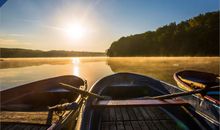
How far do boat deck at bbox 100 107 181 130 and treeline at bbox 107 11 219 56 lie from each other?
261ft

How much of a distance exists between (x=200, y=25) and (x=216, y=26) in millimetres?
8830

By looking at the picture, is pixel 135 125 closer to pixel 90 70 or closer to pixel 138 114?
pixel 138 114

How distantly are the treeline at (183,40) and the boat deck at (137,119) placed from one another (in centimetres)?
7945

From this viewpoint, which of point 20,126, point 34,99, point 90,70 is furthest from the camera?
point 90,70

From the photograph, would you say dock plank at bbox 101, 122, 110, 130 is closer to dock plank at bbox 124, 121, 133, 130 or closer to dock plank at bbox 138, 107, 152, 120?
dock plank at bbox 124, 121, 133, 130

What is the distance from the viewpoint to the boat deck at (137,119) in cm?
528

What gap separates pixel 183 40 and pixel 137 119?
94.9 meters

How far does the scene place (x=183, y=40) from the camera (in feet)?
303

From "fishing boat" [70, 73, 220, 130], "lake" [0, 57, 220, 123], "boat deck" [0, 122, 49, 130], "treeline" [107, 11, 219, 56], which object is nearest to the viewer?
"fishing boat" [70, 73, 220, 130]

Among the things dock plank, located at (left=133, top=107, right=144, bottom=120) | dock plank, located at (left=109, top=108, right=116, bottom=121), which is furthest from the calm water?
dock plank, located at (left=133, top=107, right=144, bottom=120)

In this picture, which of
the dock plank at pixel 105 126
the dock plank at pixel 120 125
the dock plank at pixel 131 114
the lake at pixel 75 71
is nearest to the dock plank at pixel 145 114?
the dock plank at pixel 131 114

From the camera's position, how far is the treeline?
260 ft

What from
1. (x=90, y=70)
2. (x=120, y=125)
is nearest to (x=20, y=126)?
(x=120, y=125)

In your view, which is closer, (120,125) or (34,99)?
(120,125)
